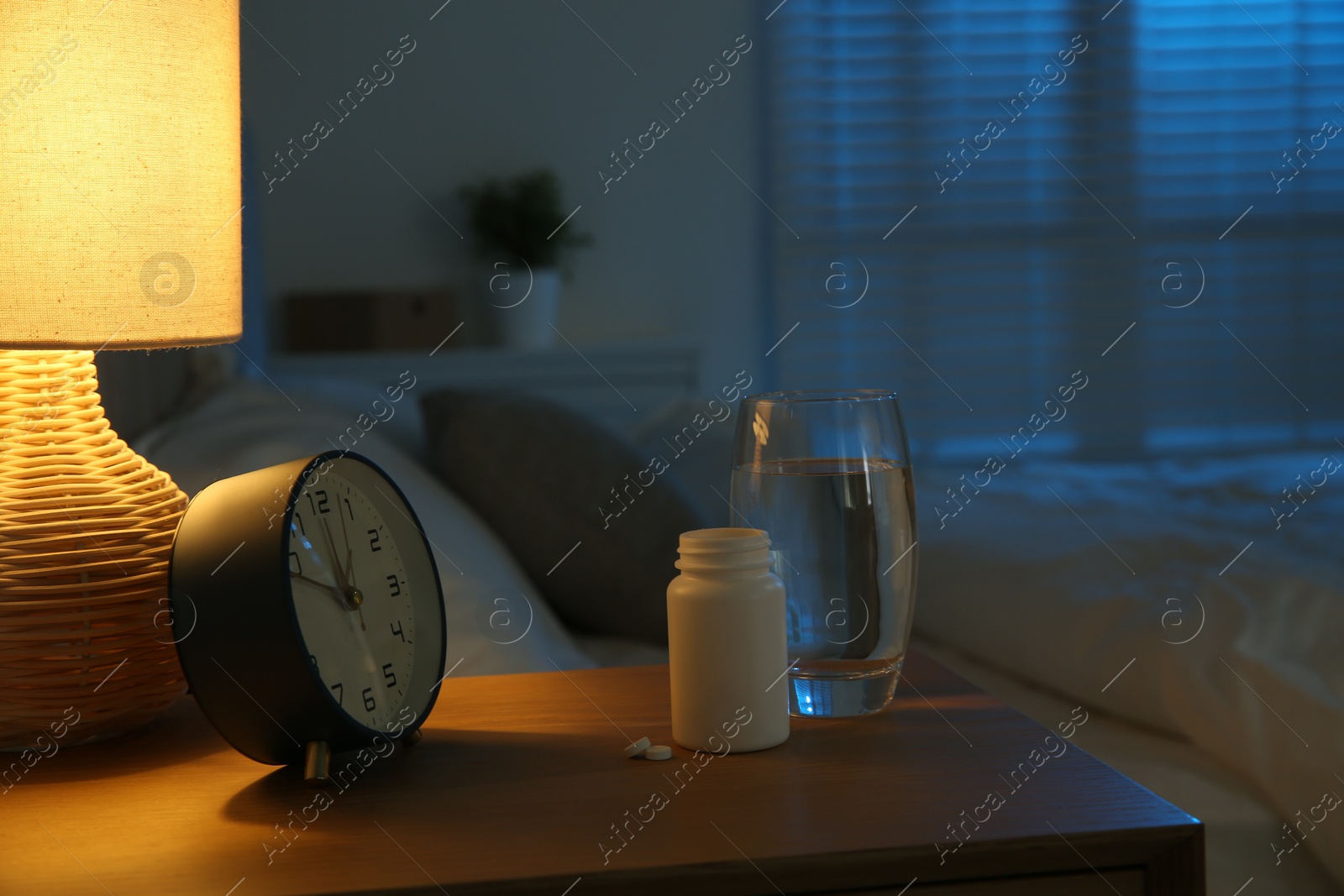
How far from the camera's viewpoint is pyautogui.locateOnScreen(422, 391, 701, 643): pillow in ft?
4.25

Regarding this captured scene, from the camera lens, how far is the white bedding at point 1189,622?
37.7 inches

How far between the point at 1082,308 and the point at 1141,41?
A: 2.56ft

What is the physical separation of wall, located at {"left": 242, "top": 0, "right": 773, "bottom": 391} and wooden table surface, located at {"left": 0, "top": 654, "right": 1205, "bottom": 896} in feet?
7.59

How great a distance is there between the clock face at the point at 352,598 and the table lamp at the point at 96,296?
0.13m

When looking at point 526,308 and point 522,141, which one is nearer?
point 526,308

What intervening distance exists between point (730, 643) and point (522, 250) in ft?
7.75

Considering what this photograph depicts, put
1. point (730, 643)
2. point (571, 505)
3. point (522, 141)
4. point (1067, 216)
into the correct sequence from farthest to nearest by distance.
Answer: point (1067, 216), point (522, 141), point (571, 505), point (730, 643)

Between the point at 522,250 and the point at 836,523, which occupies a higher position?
the point at 522,250

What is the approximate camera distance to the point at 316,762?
2.11 feet

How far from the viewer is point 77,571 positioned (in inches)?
27.7

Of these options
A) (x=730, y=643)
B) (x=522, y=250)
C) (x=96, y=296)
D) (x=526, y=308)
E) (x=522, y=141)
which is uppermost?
(x=522, y=141)

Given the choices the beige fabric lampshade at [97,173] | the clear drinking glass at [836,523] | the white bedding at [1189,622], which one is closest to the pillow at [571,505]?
the white bedding at [1189,622]

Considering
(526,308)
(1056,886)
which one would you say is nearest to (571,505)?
(1056,886)

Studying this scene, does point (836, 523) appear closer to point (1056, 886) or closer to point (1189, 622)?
point (1056, 886)
